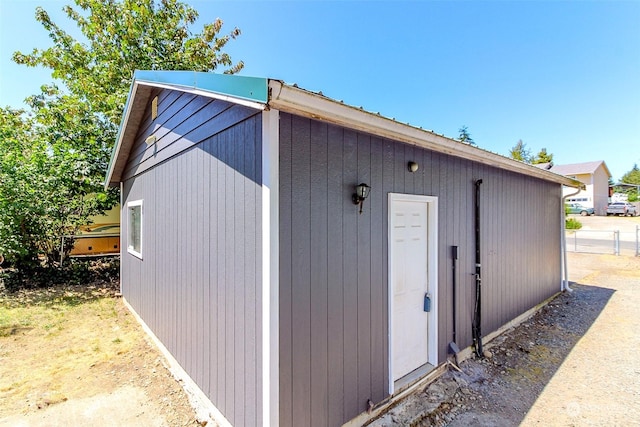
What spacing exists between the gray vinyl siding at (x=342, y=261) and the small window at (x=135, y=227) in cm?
453

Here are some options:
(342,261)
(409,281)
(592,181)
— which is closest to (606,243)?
(409,281)

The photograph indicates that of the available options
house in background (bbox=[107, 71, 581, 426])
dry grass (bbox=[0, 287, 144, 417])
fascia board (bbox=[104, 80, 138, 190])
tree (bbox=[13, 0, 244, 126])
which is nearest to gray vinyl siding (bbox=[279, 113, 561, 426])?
house in background (bbox=[107, 71, 581, 426])

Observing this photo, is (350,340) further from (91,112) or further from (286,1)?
(91,112)

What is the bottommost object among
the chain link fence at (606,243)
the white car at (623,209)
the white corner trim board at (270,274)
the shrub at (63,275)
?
the shrub at (63,275)

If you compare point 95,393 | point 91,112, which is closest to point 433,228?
point 95,393

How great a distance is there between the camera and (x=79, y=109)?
953cm

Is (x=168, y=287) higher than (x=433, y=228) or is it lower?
lower

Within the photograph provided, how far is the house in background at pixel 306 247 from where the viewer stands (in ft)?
6.89

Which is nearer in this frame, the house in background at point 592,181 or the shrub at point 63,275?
the shrub at point 63,275

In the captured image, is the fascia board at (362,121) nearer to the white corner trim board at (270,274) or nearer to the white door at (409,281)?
the white corner trim board at (270,274)

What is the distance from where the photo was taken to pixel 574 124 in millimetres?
18141

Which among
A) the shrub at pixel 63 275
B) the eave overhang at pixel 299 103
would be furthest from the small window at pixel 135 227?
the shrub at pixel 63 275

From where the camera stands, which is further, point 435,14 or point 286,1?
point 435,14

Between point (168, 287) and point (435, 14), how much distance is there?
805cm
